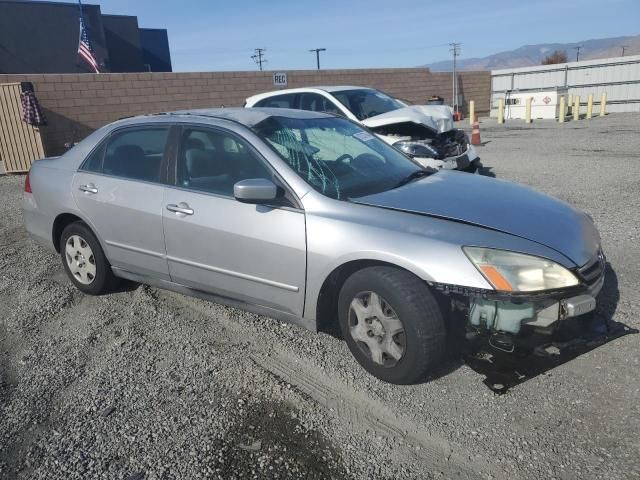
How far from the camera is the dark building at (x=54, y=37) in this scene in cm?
2698

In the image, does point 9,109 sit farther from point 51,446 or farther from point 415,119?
point 51,446

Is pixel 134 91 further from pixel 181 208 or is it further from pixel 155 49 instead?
pixel 155 49

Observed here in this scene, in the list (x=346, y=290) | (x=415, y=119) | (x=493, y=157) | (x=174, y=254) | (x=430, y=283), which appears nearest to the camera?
(x=430, y=283)

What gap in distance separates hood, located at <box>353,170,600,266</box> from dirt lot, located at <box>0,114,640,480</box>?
547 mm

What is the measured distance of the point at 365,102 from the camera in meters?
8.78

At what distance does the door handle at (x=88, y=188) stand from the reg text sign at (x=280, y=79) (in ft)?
53.7

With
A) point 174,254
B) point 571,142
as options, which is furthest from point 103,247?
point 571,142

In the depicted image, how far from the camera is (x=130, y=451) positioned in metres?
2.55

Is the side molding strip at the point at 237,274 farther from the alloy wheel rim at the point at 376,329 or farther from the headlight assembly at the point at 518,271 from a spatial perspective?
the headlight assembly at the point at 518,271

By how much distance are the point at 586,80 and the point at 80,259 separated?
27539 mm

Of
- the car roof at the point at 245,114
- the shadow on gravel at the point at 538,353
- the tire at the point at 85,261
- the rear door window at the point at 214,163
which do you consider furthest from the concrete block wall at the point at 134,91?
the shadow on gravel at the point at 538,353

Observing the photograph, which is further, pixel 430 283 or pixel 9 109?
pixel 9 109

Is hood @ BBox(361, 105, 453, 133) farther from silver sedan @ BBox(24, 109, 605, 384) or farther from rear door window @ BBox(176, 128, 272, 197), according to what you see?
rear door window @ BBox(176, 128, 272, 197)

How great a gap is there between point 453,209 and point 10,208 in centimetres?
817
